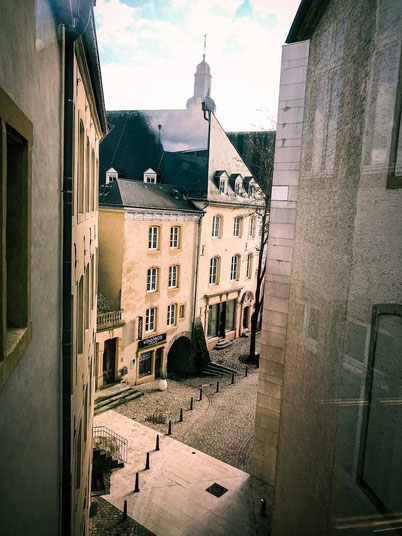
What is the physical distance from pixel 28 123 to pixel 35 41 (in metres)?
1.01

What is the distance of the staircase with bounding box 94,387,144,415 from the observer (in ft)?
66.3

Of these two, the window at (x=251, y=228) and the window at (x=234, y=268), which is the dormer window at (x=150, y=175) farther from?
the window at (x=251, y=228)

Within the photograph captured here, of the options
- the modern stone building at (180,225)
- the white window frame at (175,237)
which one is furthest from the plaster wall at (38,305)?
the white window frame at (175,237)

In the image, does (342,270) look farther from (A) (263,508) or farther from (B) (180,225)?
(B) (180,225)

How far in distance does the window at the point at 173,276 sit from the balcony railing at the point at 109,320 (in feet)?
16.2

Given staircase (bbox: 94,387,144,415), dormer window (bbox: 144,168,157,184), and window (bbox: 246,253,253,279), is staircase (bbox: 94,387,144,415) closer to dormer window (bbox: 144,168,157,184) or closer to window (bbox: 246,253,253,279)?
dormer window (bbox: 144,168,157,184)

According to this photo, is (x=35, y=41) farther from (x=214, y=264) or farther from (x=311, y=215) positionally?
(x=214, y=264)

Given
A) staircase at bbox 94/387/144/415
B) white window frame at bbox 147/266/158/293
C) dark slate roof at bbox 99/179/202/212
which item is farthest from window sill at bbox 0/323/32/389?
white window frame at bbox 147/266/158/293

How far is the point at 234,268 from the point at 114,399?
15539 mm

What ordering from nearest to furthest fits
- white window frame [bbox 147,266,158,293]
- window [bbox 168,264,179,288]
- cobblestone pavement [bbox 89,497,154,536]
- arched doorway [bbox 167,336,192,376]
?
cobblestone pavement [bbox 89,497,154,536] < white window frame [bbox 147,266,158,293] < window [bbox 168,264,179,288] < arched doorway [bbox 167,336,192,376]

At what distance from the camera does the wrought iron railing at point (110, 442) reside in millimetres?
16656

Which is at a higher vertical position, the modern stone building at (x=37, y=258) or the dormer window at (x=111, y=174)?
the dormer window at (x=111, y=174)

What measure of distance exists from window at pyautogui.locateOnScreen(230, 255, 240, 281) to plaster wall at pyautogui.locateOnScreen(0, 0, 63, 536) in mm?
27139

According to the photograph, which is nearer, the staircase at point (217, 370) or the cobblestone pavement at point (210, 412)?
the cobblestone pavement at point (210, 412)
